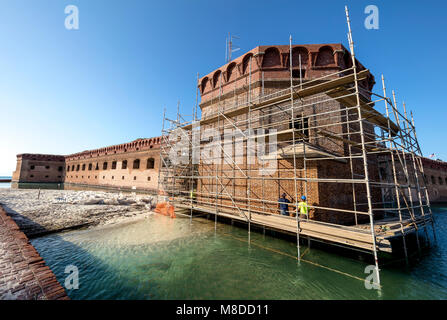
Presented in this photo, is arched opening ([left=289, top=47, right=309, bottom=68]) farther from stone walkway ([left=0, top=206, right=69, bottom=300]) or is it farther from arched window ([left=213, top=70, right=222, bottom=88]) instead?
stone walkway ([left=0, top=206, right=69, bottom=300])

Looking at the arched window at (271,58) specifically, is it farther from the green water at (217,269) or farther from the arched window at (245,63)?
the green water at (217,269)

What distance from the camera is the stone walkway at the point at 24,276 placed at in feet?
9.32

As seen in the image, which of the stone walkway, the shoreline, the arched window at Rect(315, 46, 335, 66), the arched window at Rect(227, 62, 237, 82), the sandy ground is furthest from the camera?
the arched window at Rect(227, 62, 237, 82)

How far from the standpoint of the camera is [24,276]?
3.35 metres

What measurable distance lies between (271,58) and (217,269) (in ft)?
36.5

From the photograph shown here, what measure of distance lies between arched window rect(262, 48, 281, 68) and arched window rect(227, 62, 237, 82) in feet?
7.06

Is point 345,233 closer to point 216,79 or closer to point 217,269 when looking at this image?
point 217,269

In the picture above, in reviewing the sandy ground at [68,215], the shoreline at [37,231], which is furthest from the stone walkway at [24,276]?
the sandy ground at [68,215]

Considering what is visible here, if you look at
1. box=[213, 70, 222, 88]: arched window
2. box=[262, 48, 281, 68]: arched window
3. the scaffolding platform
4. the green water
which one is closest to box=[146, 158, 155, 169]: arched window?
box=[213, 70, 222, 88]: arched window

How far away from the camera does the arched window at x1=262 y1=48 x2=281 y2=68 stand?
10094 mm

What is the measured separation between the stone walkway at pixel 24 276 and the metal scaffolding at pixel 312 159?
524 centimetres
